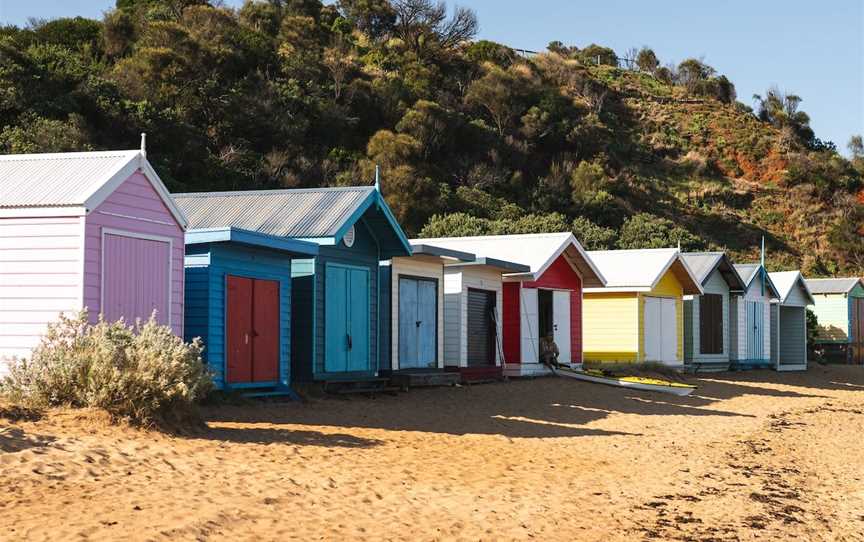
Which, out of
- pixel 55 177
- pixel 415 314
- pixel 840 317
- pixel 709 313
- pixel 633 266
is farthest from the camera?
pixel 840 317

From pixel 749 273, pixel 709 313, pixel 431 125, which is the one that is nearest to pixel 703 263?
pixel 709 313

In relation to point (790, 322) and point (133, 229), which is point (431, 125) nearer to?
point (790, 322)

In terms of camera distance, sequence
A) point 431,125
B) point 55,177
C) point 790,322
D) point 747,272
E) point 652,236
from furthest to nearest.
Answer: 1. point 431,125
2. point 652,236
3. point 790,322
4. point 747,272
5. point 55,177

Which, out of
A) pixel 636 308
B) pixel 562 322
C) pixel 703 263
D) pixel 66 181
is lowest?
pixel 562 322

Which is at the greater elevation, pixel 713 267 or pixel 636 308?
pixel 713 267

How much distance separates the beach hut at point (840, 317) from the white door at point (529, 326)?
22243 mm

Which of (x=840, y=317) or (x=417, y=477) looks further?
(x=840, y=317)

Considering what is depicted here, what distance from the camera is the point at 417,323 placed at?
79.4ft

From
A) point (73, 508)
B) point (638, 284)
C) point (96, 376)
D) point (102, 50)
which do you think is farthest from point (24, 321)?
point (102, 50)

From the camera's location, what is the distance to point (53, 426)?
11852 millimetres

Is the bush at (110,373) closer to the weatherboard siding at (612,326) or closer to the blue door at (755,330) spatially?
the weatherboard siding at (612,326)

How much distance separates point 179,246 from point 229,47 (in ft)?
148

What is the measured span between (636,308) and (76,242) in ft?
67.7

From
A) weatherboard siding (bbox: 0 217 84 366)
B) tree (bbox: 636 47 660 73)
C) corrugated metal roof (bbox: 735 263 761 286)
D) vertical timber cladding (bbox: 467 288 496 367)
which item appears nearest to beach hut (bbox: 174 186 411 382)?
vertical timber cladding (bbox: 467 288 496 367)
